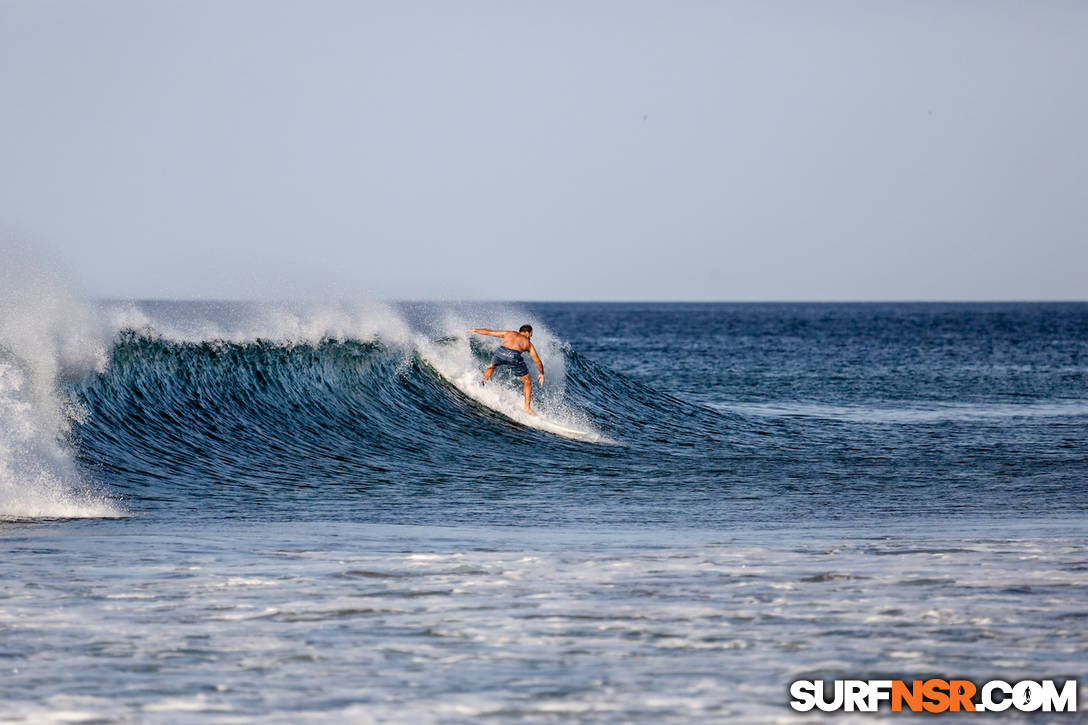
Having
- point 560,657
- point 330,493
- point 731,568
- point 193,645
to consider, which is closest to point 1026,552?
point 731,568

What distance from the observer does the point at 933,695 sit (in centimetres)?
500

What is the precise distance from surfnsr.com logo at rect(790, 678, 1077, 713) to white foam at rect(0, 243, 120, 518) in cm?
664

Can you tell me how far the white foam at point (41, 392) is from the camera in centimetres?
966

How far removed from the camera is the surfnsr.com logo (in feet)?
15.9

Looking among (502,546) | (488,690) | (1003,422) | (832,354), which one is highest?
(832,354)

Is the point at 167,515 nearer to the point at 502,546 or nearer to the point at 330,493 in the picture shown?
the point at 330,493

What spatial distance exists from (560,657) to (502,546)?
3004mm

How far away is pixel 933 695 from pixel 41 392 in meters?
10.4

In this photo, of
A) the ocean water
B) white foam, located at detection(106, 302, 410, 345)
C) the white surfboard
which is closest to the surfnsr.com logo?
the ocean water

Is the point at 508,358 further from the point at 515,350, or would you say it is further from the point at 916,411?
the point at 916,411

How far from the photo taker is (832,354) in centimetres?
5134

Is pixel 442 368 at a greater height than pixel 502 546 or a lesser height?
greater

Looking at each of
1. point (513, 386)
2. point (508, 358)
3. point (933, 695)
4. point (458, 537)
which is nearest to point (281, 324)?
point (513, 386)

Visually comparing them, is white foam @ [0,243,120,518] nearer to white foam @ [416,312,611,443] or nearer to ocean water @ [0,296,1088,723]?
ocean water @ [0,296,1088,723]
